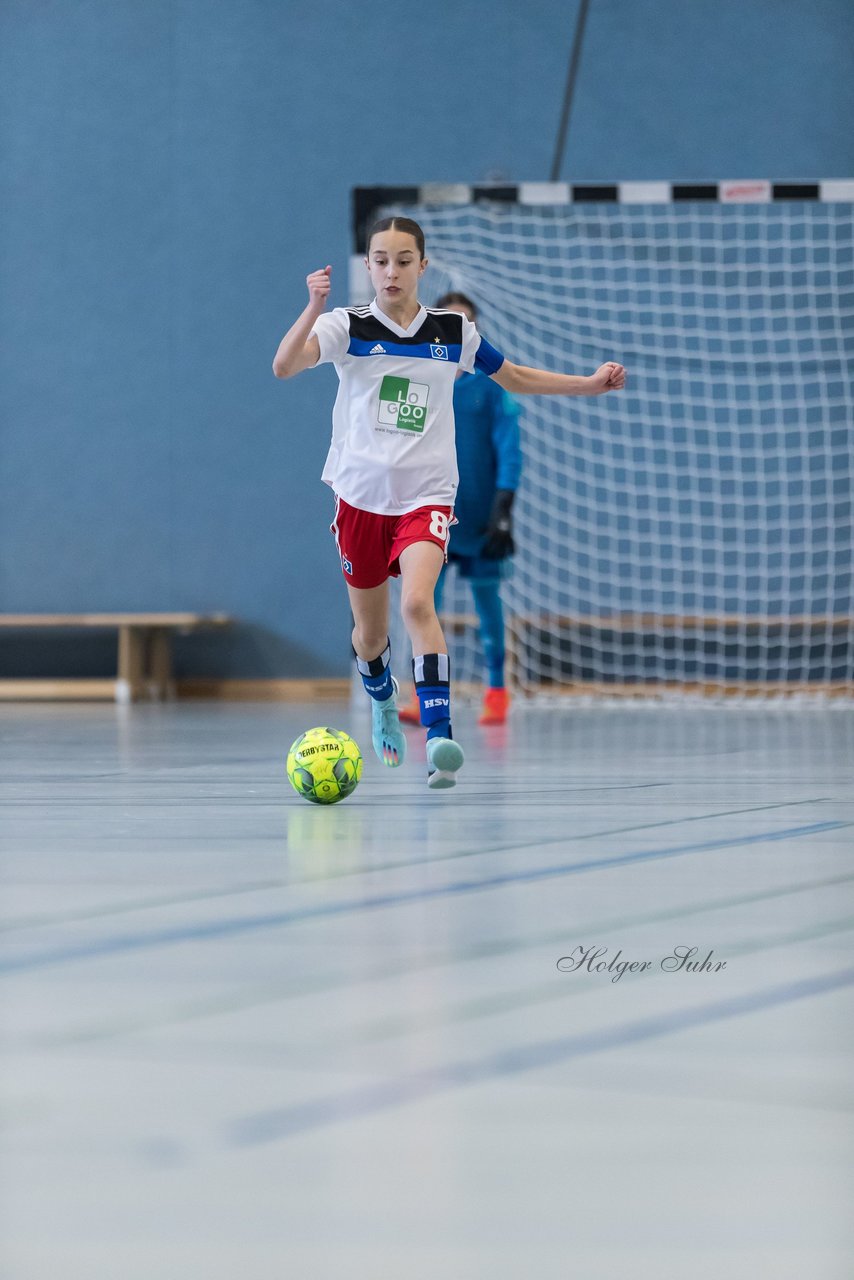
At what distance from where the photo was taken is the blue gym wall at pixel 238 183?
9.01 meters

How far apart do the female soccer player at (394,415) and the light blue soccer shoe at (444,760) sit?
0.24 m

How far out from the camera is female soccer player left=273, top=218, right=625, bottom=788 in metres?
3.65

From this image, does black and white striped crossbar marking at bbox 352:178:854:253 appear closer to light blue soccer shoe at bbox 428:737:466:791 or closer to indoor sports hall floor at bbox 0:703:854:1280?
light blue soccer shoe at bbox 428:737:466:791

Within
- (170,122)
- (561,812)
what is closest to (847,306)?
(170,122)

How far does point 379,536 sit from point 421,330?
0.54m

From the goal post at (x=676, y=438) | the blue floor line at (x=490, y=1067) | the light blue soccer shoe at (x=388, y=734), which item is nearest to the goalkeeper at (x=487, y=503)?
the goal post at (x=676, y=438)

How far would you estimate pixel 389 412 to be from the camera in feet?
12.4

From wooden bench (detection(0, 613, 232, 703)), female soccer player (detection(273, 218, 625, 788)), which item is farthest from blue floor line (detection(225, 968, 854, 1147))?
wooden bench (detection(0, 613, 232, 703))

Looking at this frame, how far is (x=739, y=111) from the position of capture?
8.99 meters

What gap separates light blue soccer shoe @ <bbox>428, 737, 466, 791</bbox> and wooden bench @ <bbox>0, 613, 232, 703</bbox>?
5306 millimetres

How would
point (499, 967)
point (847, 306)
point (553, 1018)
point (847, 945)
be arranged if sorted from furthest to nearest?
point (847, 306), point (847, 945), point (499, 967), point (553, 1018)

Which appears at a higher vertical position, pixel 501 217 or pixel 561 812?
pixel 501 217

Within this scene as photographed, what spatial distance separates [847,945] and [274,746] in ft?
11.6

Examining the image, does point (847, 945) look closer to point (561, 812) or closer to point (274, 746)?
point (561, 812)
